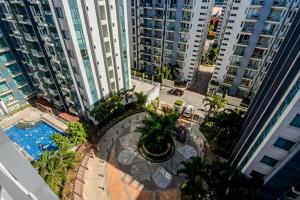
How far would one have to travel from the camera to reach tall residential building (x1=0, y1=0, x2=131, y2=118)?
30.5m

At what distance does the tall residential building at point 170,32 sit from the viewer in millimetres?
48031

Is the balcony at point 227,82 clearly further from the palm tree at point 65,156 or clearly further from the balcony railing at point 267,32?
the palm tree at point 65,156

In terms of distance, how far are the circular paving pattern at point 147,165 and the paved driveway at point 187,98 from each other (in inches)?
560

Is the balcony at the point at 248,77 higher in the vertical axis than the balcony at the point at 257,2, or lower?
lower

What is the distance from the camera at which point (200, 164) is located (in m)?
26.4

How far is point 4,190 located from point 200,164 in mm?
24651

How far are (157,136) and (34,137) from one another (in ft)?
93.2

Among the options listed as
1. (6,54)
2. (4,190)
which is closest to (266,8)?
(4,190)

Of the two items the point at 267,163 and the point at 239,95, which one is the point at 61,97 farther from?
the point at 239,95

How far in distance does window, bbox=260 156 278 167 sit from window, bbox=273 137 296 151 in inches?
90.1

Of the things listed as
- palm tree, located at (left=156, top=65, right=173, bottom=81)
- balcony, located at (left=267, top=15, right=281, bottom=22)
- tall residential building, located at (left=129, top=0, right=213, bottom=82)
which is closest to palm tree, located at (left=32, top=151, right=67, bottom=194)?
palm tree, located at (left=156, top=65, right=173, bottom=81)

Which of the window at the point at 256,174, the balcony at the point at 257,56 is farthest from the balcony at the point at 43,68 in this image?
the balcony at the point at 257,56

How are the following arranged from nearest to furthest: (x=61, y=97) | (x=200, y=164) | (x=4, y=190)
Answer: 1. (x=4, y=190)
2. (x=200, y=164)
3. (x=61, y=97)

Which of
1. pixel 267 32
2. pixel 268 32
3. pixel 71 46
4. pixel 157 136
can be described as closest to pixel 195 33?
pixel 267 32
